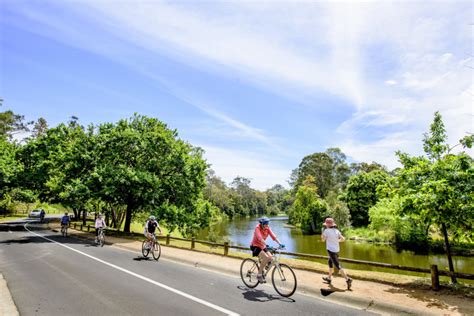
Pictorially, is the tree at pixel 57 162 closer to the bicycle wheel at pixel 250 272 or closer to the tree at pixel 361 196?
the bicycle wheel at pixel 250 272

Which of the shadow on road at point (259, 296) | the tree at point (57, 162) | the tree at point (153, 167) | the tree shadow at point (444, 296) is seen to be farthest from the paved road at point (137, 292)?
the tree at point (57, 162)

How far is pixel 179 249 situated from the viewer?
16.4 metres

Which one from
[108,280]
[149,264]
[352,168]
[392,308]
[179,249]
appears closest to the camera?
[392,308]

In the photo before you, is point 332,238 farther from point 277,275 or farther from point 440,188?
point 440,188

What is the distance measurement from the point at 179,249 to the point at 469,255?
28.0 m

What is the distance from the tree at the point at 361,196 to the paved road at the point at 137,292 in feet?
144

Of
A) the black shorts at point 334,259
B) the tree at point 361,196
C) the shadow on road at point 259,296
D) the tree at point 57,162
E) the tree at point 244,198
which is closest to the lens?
the shadow on road at point 259,296

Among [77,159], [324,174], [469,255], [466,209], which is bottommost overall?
[469,255]

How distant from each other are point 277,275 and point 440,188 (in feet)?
17.2

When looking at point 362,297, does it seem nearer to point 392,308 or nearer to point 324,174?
point 392,308

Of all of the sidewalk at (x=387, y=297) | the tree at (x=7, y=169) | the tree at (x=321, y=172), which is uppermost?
the tree at (x=321, y=172)

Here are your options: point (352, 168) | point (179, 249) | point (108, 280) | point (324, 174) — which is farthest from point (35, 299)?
point (352, 168)

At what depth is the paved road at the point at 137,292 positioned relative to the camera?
6.41 m

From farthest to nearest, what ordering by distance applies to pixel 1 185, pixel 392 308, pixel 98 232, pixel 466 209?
pixel 1 185 → pixel 98 232 → pixel 466 209 → pixel 392 308
